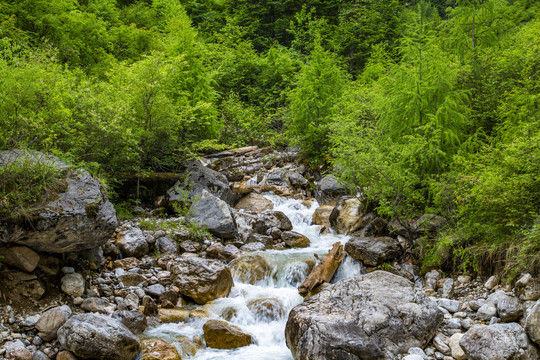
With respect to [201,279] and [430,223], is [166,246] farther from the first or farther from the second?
[430,223]

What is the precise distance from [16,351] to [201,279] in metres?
3.87

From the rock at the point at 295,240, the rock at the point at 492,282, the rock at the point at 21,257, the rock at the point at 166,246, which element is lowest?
the rock at the point at 295,240

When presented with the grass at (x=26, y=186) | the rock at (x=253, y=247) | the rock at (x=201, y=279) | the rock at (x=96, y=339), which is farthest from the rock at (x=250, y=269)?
the grass at (x=26, y=186)

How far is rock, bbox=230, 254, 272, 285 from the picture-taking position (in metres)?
9.54

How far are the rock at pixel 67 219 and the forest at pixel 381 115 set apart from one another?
1.69 ft

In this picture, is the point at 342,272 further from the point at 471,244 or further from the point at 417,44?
the point at 417,44

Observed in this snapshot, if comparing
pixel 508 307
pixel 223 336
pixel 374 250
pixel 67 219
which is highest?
pixel 67 219

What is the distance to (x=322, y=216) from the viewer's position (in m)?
13.9

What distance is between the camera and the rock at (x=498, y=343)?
5.34 m

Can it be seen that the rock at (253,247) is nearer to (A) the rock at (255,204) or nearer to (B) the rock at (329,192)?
(A) the rock at (255,204)

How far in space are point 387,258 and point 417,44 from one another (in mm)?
6290

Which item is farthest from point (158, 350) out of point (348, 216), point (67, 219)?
point (348, 216)

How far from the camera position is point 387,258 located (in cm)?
957

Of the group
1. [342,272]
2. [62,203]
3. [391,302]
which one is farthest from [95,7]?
[391,302]
